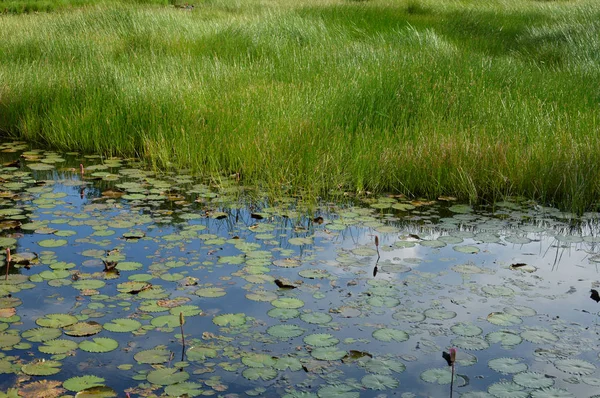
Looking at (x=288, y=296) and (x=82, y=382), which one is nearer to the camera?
(x=82, y=382)

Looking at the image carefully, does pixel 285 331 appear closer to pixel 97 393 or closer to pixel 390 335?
pixel 390 335

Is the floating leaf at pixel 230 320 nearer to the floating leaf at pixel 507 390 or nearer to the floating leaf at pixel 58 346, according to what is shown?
the floating leaf at pixel 58 346

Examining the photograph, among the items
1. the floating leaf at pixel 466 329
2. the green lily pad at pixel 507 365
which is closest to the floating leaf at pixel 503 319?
the floating leaf at pixel 466 329

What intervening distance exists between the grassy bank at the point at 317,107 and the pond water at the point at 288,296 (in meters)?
0.36

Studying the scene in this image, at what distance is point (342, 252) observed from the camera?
12.3ft

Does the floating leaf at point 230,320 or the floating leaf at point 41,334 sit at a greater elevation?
the floating leaf at point 230,320

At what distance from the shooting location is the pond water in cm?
249

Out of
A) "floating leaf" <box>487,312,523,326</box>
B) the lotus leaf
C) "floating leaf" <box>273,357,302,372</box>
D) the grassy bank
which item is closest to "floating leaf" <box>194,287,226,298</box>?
the lotus leaf

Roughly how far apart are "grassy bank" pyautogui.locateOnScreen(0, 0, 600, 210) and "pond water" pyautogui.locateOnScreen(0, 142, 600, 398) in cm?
36

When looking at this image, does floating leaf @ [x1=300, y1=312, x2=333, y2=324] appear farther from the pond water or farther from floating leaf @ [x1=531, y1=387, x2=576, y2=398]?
floating leaf @ [x1=531, y1=387, x2=576, y2=398]

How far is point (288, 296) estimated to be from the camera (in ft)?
10.3

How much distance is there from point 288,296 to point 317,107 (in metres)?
3.13

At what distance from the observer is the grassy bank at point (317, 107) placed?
4.98 metres

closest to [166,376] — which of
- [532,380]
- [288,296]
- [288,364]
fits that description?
[288,364]
